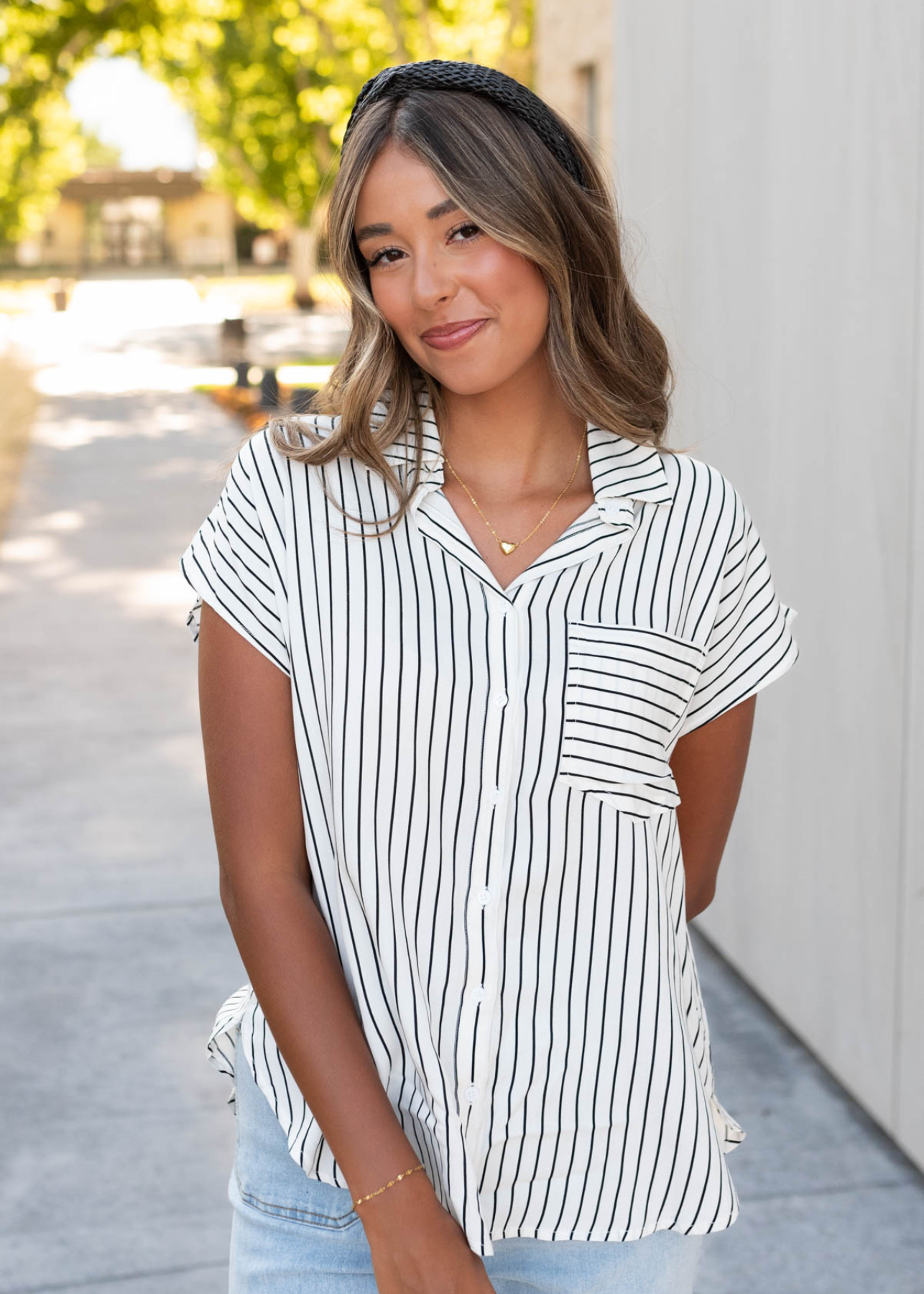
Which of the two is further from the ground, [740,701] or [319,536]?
[319,536]

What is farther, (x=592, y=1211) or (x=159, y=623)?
(x=159, y=623)

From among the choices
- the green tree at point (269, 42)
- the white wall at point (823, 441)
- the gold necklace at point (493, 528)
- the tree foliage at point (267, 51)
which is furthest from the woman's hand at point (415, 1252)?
the green tree at point (269, 42)

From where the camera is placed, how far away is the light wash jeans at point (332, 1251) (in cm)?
173

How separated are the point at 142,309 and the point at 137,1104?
43442 mm

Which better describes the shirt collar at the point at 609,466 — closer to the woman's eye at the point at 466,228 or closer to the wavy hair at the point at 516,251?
the wavy hair at the point at 516,251

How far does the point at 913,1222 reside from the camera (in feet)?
11.3

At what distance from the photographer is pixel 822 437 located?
3.80 meters

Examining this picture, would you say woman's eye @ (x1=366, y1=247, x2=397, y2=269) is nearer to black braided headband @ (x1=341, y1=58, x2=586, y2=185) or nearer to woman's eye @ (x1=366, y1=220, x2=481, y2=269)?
woman's eye @ (x1=366, y1=220, x2=481, y2=269)

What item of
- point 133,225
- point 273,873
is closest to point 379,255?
point 273,873

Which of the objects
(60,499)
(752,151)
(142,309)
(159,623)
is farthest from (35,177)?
(752,151)

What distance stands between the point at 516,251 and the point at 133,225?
91.1 metres

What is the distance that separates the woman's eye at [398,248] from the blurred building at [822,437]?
163cm

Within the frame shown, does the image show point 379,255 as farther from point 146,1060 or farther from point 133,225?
point 133,225

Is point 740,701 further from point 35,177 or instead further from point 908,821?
point 35,177
